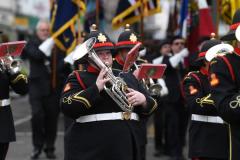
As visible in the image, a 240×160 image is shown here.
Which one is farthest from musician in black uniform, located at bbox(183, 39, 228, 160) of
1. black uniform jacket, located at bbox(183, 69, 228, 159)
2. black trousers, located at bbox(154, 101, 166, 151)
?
black trousers, located at bbox(154, 101, 166, 151)

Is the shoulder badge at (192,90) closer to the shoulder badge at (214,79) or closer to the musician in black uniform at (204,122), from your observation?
the musician in black uniform at (204,122)

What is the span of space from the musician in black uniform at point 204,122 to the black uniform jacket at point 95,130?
44.7 inches

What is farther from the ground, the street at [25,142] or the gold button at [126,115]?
the gold button at [126,115]

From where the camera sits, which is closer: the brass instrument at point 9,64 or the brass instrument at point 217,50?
the brass instrument at point 217,50

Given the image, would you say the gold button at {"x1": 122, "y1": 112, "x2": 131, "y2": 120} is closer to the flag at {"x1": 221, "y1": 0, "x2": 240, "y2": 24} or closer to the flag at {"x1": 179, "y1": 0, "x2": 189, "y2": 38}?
the flag at {"x1": 221, "y1": 0, "x2": 240, "y2": 24}

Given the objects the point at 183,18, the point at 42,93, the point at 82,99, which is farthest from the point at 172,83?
the point at 82,99

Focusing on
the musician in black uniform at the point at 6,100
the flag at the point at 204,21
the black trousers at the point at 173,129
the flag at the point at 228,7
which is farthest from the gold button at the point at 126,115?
the flag at the point at 204,21

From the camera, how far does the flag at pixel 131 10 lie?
501 inches

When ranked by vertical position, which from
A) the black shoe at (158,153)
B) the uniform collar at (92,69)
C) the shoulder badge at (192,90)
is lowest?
the black shoe at (158,153)

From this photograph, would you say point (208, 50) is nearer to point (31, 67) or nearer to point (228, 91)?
point (228, 91)

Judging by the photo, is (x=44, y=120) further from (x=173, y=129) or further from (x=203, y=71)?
(x=203, y=71)

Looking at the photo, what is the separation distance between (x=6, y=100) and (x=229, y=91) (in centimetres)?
299

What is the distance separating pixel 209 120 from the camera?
23.1ft

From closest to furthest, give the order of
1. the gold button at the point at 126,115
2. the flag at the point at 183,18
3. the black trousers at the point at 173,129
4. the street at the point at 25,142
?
the gold button at the point at 126,115, the black trousers at the point at 173,129, the street at the point at 25,142, the flag at the point at 183,18
